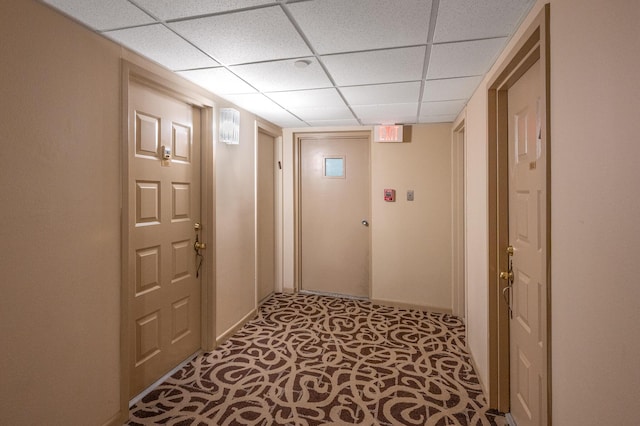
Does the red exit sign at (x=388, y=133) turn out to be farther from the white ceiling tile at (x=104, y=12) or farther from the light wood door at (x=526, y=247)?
the white ceiling tile at (x=104, y=12)

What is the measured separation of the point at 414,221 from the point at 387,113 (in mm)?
1389

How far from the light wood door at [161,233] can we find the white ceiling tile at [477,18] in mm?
1951

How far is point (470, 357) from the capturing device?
2.82 metres

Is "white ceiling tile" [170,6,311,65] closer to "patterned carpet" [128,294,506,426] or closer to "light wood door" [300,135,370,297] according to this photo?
"patterned carpet" [128,294,506,426]

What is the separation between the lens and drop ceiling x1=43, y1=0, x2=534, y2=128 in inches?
59.2

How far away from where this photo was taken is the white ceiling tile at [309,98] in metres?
2.80

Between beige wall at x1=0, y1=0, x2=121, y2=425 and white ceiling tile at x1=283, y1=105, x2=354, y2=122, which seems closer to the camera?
beige wall at x1=0, y1=0, x2=121, y2=425

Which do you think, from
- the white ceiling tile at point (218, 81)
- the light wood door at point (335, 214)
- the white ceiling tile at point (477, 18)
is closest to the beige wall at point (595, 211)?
the white ceiling tile at point (477, 18)

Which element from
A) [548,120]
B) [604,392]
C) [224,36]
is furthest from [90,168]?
[604,392]

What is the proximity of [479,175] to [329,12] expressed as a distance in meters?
1.61

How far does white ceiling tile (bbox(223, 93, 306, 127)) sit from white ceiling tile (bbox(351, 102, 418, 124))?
2.68 feet

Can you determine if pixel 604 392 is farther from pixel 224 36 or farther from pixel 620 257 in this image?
pixel 224 36

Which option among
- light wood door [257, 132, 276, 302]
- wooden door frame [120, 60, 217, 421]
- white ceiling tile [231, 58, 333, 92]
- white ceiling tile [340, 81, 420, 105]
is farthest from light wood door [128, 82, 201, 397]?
white ceiling tile [340, 81, 420, 105]

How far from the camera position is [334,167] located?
4457 mm
